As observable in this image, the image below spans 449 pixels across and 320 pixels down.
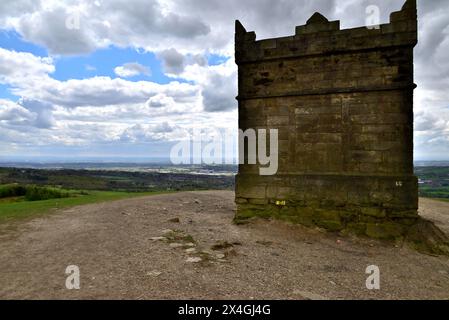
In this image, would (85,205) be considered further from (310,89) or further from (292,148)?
(310,89)

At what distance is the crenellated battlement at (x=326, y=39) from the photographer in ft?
29.0

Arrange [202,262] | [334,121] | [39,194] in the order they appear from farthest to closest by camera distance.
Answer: [39,194], [334,121], [202,262]

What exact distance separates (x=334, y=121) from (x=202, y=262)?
20.5 ft

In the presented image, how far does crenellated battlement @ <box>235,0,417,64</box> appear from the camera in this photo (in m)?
8.84

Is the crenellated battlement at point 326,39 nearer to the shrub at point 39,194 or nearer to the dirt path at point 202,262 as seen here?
the dirt path at point 202,262

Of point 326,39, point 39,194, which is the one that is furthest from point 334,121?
point 39,194

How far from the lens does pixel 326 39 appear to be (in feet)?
31.6

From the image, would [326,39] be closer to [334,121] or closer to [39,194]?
[334,121]

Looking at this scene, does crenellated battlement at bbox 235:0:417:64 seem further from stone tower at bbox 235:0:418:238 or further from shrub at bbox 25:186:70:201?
shrub at bbox 25:186:70:201

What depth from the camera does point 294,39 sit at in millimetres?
10000

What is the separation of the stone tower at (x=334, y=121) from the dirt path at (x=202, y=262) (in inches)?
37.0

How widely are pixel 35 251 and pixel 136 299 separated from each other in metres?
4.16

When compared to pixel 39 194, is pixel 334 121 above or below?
above
